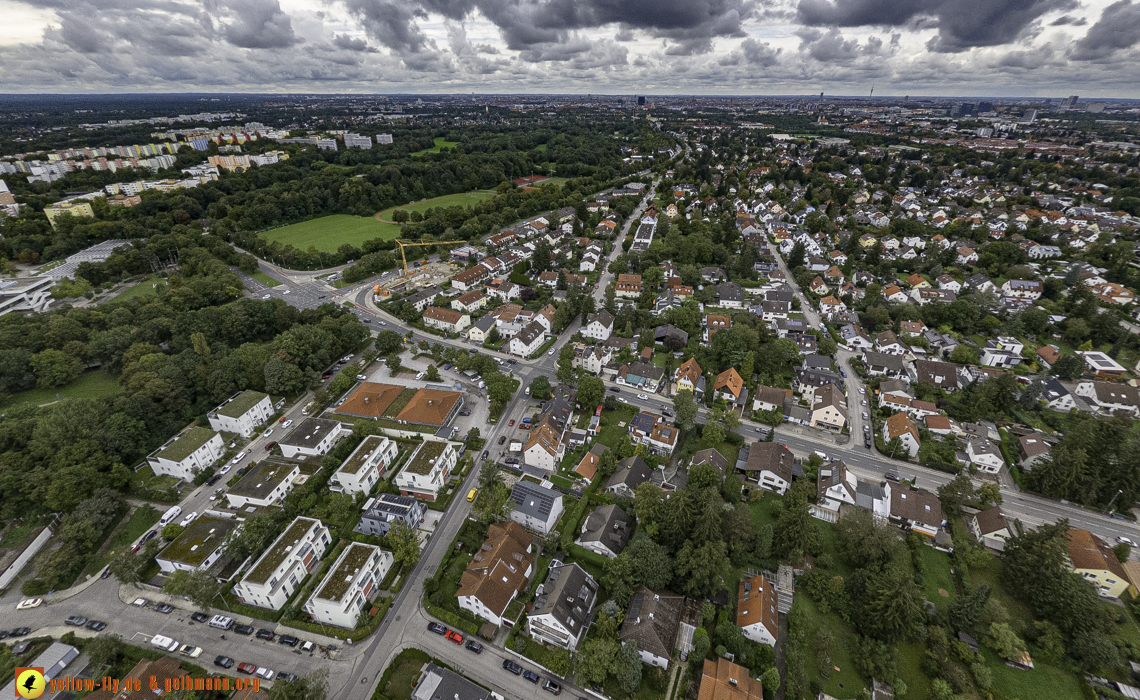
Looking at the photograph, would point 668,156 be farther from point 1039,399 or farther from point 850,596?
point 850,596

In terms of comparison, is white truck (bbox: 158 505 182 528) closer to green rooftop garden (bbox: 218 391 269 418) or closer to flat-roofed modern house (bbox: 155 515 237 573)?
flat-roofed modern house (bbox: 155 515 237 573)

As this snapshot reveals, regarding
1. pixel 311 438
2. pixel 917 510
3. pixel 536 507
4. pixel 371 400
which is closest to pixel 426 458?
pixel 536 507

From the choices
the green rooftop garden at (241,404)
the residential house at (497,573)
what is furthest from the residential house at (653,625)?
the green rooftop garden at (241,404)

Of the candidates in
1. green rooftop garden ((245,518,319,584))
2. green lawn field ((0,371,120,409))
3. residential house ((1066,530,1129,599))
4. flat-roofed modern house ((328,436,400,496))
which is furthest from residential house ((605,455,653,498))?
green lawn field ((0,371,120,409))

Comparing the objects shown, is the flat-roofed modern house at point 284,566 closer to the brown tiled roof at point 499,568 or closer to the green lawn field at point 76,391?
the brown tiled roof at point 499,568

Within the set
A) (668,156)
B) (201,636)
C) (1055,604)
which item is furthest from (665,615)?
(668,156)
